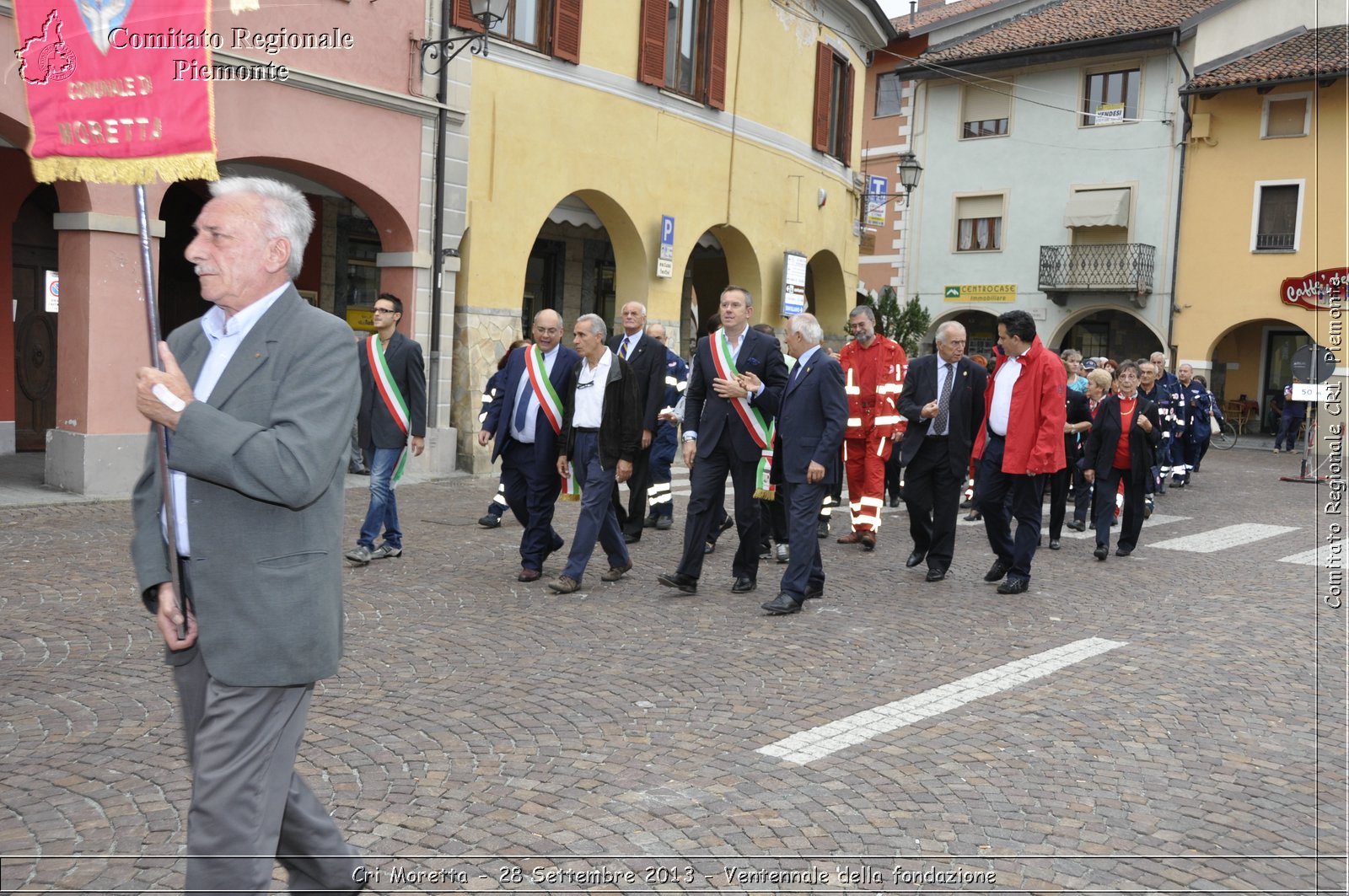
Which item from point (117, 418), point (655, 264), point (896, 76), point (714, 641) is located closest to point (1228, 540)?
point (714, 641)

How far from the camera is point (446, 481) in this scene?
14750mm

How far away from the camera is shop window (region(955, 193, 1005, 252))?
3594cm

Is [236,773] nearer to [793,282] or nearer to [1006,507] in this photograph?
[1006,507]

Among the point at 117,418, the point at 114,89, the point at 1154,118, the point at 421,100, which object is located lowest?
the point at 117,418

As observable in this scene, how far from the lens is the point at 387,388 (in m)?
8.78

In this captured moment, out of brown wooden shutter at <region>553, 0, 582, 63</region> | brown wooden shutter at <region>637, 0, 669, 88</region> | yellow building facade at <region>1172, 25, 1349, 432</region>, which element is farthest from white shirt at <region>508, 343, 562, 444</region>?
yellow building facade at <region>1172, 25, 1349, 432</region>

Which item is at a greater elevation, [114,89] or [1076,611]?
[114,89]

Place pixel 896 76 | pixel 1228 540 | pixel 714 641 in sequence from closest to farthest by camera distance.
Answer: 1. pixel 714 641
2. pixel 1228 540
3. pixel 896 76

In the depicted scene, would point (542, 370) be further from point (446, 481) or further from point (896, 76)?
point (896, 76)

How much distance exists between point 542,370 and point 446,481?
6.69 m

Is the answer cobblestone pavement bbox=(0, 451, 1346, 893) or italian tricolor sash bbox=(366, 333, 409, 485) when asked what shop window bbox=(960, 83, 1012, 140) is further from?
italian tricolor sash bbox=(366, 333, 409, 485)

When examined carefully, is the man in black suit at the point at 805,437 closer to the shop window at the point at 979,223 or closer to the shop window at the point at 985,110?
the shop window at the point at 979,223

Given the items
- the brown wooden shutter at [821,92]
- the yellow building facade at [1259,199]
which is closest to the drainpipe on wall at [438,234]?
the brown wooden shutter at [821,92]

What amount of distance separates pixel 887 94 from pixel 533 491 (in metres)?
34.2
